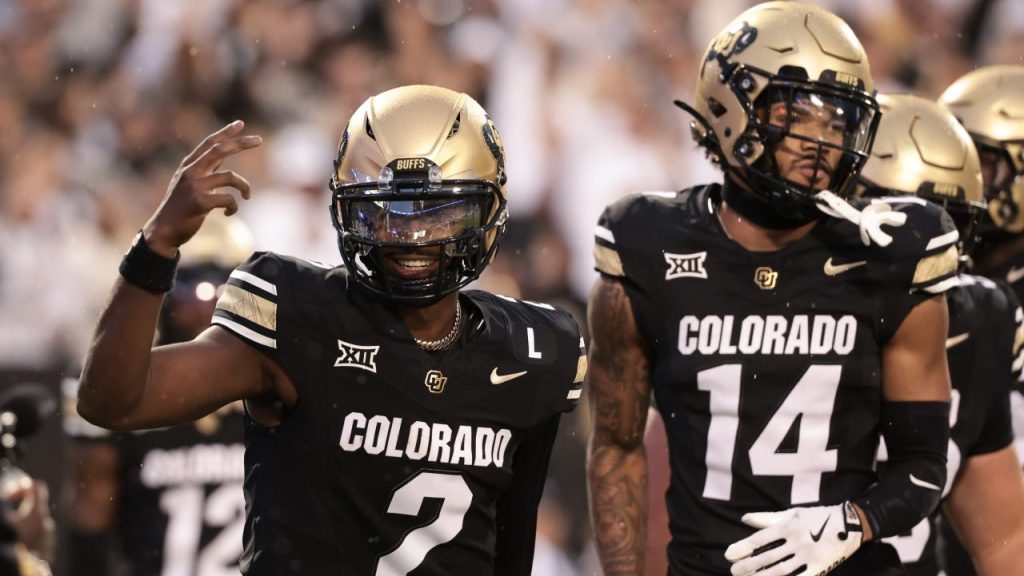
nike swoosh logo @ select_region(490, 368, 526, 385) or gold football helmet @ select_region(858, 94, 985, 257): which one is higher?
gold football helmet @ select_region(858, 94, 985, 257)

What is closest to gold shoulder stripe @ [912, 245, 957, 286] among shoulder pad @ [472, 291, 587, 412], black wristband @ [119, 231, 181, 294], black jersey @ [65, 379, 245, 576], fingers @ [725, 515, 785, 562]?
fingers @ [725, 515, 785, 562]

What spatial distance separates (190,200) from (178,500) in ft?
Answer: 9.22

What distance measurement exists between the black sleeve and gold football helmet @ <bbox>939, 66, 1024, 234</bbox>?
77.6 inches

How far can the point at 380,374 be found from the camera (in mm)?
2529

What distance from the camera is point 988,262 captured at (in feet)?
13.8

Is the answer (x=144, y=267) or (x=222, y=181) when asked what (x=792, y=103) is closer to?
(x=222, y=181)

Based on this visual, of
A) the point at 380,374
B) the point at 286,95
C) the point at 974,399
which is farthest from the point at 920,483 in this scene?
the point at 286,95

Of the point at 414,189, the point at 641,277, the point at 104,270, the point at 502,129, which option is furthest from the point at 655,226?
the point at 104,270

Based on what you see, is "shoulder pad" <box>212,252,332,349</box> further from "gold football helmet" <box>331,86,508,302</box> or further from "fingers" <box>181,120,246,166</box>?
"fingers" <box>181,120,246,166</box>

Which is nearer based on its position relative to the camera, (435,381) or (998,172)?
(435,381)

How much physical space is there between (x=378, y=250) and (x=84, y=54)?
4549mm

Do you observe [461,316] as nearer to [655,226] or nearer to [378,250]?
[378,250]

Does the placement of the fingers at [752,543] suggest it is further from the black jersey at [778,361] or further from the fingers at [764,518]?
the black jersey at [778,361]

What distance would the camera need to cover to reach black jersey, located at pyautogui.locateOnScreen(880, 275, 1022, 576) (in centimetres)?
334
